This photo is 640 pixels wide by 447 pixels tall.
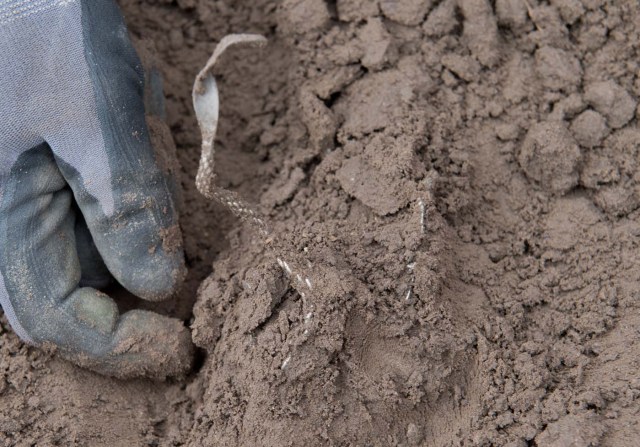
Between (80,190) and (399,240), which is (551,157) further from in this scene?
(80,190)

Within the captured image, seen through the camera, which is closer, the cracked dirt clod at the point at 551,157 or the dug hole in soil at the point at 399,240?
the dug hole in soil at the point at 399,240

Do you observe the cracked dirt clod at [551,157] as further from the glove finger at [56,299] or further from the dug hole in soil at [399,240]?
the glove finger at [56,299]

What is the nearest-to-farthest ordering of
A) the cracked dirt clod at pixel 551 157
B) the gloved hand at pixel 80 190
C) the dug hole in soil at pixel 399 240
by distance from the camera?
1. the dug hole in soil at pixel 399 240
2. the gloved hand at pixel 80 190
3. the cracked dirt clod at pixel 551 157

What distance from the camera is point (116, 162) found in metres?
1.85

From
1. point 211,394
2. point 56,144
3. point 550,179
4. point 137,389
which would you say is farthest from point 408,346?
point 56,144

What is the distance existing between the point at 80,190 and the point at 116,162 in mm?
132

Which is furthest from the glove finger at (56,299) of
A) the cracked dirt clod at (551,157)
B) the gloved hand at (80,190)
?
the cracked dirt clod at (551,157)

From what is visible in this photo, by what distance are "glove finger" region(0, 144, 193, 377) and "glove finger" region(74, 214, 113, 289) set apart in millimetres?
84

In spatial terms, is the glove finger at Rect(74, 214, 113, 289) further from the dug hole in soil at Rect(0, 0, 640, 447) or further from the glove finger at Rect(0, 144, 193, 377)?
the dug hole in soil at Rect(0, 0, 640, 447)

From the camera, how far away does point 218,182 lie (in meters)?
2.18

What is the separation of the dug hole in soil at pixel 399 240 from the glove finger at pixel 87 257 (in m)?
0.25

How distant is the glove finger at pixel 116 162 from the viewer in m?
1.83

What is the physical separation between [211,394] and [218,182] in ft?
2.29

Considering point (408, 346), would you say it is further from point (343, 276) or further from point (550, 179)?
point (550, 179)
